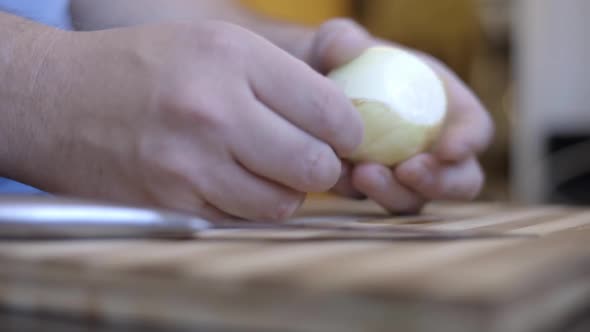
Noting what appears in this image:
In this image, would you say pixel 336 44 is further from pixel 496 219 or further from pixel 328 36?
pixel 496 219

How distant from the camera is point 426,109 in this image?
651 millimetres

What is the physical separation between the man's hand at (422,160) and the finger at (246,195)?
0.16m

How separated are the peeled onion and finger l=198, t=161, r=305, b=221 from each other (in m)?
0.12

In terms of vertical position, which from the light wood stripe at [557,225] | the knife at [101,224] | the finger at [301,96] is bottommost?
the knife at [101,224]

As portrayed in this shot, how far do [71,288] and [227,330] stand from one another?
0.08 meters

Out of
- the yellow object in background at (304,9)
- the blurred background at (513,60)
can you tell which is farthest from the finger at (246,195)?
the blurred background at (513,60)

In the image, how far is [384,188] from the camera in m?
0.68

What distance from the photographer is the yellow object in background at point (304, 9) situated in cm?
220

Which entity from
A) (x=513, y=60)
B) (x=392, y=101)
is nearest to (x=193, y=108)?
(x=392, y=101)

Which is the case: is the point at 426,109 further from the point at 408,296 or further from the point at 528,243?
the point at 408,296

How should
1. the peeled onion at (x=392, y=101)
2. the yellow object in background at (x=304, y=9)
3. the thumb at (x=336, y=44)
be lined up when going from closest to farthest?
1. the peeled onion at (x=392, y=101)
2. the thumb at (x=336, y=44)
3. the yellow object in background at (x=304, y=9)

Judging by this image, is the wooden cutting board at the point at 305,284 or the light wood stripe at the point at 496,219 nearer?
the wooden cutting board at the point at 305,284

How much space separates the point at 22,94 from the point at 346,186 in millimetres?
306

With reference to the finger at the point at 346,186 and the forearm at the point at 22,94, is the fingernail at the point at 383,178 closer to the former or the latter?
the finger at the point at 346,186
